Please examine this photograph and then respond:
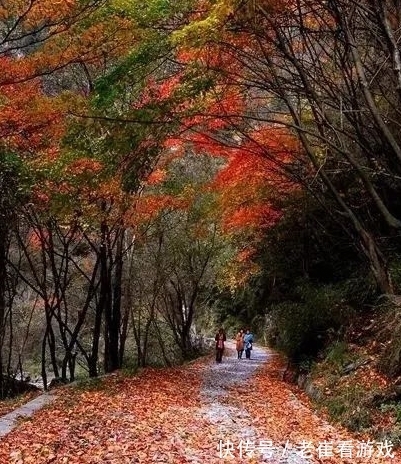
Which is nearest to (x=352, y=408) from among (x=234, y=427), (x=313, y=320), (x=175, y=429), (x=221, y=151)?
(x=234, y=427)

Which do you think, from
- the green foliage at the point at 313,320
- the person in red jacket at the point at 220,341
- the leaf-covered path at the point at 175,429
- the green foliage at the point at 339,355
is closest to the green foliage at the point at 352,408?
the leaf-covered path at the point at 175,429

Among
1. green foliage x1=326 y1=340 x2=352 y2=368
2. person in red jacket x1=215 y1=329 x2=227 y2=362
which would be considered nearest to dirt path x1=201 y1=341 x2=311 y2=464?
green foliage x1=326 y1=340 x2=352 y2=368

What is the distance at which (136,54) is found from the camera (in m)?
10.5

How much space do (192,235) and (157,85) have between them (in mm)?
9967

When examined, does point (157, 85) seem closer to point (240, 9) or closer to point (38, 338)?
point (240, 9)

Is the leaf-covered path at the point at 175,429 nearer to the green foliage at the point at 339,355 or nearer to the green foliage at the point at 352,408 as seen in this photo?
the green foliage at the point at 352,408

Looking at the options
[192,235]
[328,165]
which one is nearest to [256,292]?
[192,235]

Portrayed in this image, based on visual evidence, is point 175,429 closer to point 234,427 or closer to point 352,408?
point 234,427

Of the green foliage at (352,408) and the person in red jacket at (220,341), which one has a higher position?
the person in red jacket at (220,341)


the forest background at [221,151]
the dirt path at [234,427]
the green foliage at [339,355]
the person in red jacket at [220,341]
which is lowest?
the dirt path at [234,427]

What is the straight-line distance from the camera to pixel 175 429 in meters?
9.44

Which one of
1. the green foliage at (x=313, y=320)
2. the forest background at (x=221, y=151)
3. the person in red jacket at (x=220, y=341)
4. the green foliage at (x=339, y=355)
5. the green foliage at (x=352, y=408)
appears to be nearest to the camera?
the green foliage at (x=352, y=408)

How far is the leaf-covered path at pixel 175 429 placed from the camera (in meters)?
7.62

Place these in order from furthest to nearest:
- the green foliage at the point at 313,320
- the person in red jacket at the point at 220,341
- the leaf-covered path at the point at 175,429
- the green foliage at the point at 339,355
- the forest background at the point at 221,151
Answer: the person in red jacket at the point at 220,341
the green foliage at the point at 313,320
the green foliage at the point at 339,355
the forest background at the point at 221,151
the leaf-covered path at the point at 175,429
